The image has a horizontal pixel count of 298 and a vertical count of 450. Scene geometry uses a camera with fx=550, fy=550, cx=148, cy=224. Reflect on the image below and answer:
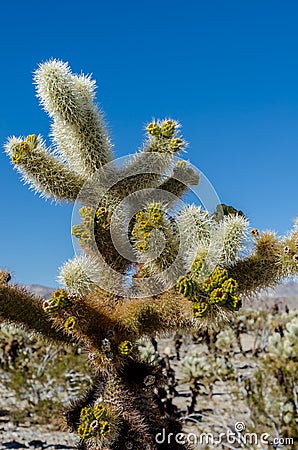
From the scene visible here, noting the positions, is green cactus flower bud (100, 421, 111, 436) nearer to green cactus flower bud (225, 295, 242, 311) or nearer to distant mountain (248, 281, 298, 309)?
green cactus flower bud (225, 295, 242, 311)

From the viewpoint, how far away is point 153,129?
8.12 feet

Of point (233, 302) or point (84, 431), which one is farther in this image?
point (84, 431)

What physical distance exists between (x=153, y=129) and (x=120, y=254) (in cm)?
59

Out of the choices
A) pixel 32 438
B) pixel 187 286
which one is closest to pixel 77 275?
pixel 187 286

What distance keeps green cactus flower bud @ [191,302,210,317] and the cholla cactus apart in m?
0.07

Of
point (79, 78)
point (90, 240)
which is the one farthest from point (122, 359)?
point (79, 78)

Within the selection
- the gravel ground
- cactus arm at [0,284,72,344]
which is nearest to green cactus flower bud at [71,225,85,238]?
cactus arm at [0,284,72,344]

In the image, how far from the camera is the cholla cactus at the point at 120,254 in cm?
226

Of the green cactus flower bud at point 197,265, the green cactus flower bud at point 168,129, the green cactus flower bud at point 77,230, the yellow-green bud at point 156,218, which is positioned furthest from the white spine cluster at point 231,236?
the green cactus flower bud at point 77,230

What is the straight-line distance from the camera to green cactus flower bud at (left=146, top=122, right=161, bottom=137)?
8.13 ft

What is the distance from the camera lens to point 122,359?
247 centimetres

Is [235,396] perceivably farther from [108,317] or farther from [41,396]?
[108,317]

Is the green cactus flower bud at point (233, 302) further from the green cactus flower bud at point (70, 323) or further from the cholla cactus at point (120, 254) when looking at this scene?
the green cactus flower bud at point (70, 323)

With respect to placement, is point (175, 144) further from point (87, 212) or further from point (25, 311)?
point (25, 311)
